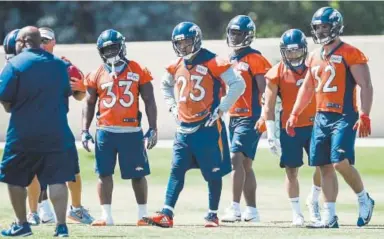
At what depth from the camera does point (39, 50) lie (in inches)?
494

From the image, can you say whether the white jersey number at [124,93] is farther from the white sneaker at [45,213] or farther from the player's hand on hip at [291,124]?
the player's hand on hip at [291,124]

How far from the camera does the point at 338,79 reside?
1406 cm

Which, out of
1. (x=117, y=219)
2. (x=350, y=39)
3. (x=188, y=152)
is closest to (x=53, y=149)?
(x=188, y=152)

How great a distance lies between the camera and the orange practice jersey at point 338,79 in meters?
14.0

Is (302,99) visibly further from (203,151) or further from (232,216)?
(232,216)

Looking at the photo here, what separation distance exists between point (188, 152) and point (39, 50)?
7.91ft

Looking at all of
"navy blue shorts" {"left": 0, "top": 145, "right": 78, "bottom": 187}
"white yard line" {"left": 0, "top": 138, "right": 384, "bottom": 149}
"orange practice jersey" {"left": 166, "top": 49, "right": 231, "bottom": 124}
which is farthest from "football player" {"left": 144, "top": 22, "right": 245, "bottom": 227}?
"white yard line" {"left": 0, "top": 138, "right": 384, "bottom": 149}

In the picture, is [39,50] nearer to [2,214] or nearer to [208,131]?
[208,131]

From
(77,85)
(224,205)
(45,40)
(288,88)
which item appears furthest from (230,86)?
(224,205)

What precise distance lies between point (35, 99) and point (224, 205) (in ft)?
16.8

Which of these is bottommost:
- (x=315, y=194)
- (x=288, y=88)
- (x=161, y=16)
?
(x=315, y=194)

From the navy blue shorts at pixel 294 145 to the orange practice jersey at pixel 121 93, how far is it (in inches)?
59.8

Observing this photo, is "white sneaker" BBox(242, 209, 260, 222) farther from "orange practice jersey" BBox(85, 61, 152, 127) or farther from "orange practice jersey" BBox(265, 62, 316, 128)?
"orange practice jersey" BBox(85, 61, 152, 127)

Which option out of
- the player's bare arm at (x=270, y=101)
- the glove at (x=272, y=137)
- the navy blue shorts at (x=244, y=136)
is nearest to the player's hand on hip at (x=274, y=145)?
the glove at (x=272, y=137)
